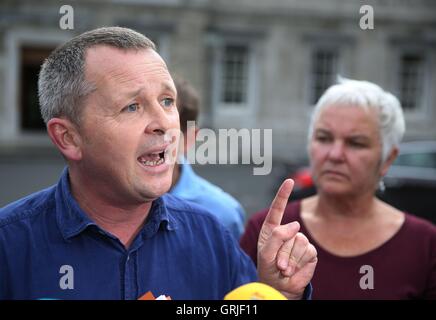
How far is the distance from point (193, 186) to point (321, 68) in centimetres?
1721

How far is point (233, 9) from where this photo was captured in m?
18.2

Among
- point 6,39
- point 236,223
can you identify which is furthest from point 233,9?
point 236,223

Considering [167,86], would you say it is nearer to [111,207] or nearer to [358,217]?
[111,207]

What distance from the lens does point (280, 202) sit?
129 centimetres

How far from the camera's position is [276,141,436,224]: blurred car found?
7637mm

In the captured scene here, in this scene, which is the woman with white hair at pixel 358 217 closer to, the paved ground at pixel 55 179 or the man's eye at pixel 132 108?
the man's eye at pixel 132 108

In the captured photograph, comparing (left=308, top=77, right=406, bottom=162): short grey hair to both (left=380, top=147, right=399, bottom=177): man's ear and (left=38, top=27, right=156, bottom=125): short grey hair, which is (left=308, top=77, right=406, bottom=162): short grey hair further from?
(left=38, top=27, right=156, bottom=125): short grey hair

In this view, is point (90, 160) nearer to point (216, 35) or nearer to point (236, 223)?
point (236, 223)

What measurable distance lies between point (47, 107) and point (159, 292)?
1.83ft

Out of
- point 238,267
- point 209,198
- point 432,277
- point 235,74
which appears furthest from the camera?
point 235,74

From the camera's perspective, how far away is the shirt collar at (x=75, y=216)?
53.4 inches

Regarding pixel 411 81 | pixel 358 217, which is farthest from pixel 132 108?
pixel 411 81

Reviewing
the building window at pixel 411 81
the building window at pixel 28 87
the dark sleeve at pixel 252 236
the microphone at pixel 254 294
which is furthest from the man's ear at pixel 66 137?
the building window at pixel 411 81

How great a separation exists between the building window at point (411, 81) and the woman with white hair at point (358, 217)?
19.0 metres
